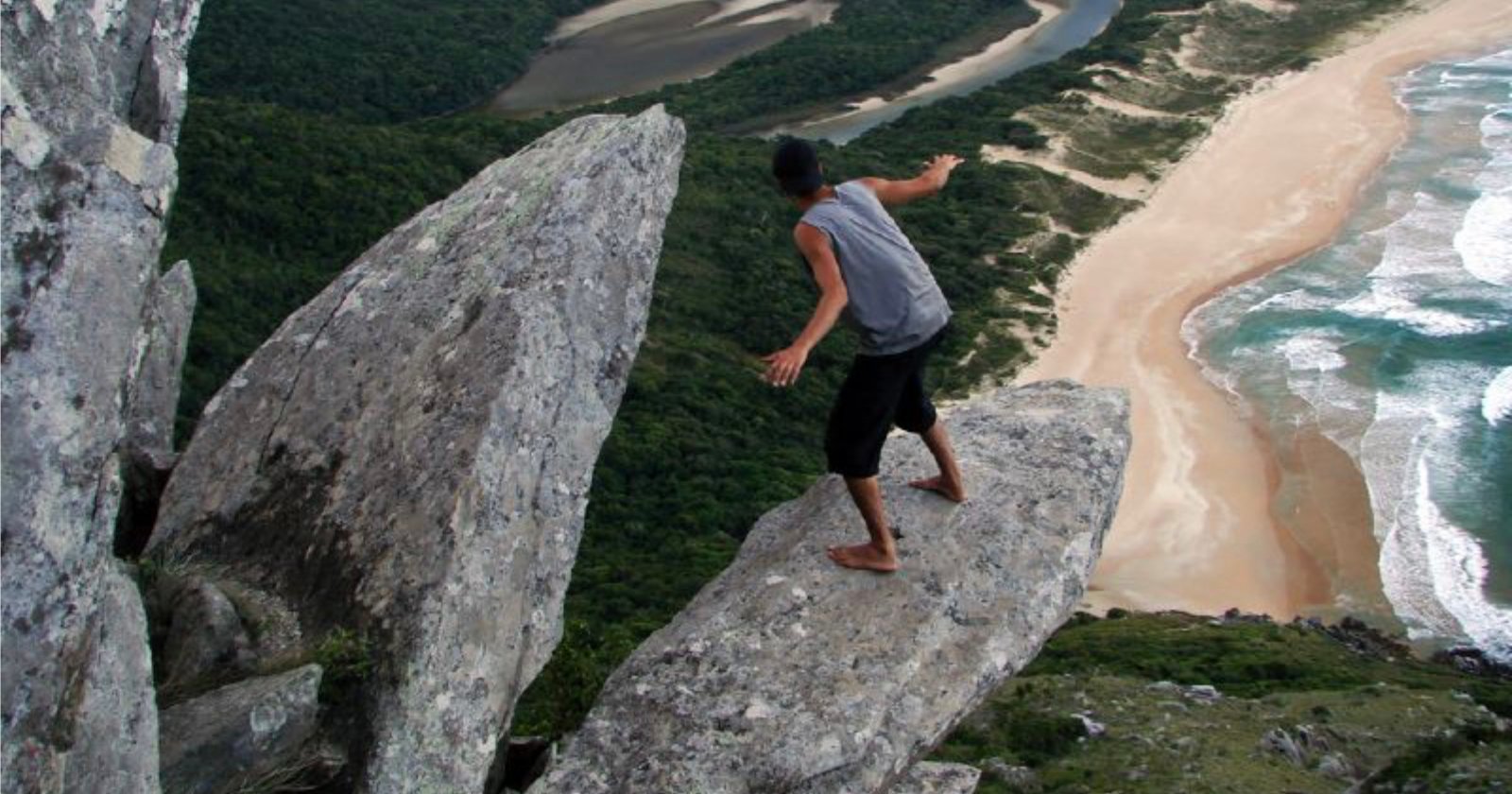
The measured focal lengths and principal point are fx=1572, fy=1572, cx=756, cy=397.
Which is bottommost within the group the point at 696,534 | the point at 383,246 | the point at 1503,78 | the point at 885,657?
the point at 1503,78

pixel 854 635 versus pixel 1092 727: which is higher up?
pixel 854 635

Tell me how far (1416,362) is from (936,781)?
35.4 metres

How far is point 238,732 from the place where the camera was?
9.12 meters

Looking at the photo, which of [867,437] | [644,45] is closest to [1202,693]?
[867,437]

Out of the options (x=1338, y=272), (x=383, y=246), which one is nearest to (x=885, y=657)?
(x=383, y=246)

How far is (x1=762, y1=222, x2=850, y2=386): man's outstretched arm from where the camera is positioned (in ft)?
31.9

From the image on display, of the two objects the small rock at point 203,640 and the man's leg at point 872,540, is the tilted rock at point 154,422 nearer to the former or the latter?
the small rock at point 203,640

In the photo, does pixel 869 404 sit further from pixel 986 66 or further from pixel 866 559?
pixel 986 66

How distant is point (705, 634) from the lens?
38.5 ft

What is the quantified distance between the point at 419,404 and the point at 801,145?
3.33 meters

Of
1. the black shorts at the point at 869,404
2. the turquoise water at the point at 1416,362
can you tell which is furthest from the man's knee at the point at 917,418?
the turquoise water at the point at 1416,362

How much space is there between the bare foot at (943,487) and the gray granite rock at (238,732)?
18.6 ft

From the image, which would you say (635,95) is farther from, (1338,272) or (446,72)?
(1338,272)

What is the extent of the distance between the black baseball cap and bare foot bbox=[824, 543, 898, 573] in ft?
9.63
